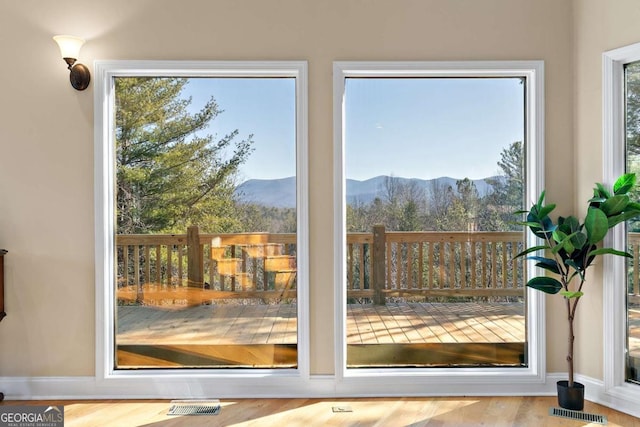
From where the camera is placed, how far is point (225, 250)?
3402mm

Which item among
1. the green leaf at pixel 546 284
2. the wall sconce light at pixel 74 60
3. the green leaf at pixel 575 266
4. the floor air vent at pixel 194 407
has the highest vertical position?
the wall sconce light at pixel 74 60

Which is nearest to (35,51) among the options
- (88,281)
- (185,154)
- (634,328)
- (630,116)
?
(185,154)

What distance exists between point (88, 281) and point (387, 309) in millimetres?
2061

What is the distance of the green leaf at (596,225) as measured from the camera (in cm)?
281

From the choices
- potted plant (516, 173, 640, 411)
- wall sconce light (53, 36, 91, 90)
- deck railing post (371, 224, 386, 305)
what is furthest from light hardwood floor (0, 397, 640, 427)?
wall sconce light (53, 36, 91, 90)

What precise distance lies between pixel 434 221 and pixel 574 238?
35.0 inches

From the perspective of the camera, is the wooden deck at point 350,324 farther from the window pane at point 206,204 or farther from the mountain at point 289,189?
the mountain at point 289,189

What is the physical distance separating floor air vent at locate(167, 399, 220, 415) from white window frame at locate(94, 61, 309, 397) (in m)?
0.08

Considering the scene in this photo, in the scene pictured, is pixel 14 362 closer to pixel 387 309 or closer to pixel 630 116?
pixel 387 309

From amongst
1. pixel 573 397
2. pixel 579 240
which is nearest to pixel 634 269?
pixel 579 240

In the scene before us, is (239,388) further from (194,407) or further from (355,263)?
(355,263)

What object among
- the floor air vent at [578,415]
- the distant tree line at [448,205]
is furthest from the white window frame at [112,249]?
the floor air vent at [578,415]

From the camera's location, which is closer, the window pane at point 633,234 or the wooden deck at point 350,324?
the window pane at point 633,234

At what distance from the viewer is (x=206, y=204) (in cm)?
339
